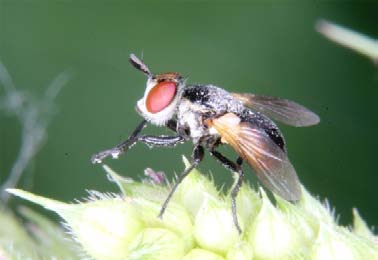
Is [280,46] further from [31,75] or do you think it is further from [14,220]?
[14,220]

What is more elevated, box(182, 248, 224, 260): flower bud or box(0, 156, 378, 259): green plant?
box(0, 156, 378, 259): green plant

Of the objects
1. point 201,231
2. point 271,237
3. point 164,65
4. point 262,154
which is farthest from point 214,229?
point 164,65

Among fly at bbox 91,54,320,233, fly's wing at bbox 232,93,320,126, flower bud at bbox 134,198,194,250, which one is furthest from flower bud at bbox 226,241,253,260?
fly's wing at bbox 232,93,320,126

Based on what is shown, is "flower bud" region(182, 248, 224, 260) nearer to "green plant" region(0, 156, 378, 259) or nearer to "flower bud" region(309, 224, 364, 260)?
"green plant" region(0, 156, 378, 259)

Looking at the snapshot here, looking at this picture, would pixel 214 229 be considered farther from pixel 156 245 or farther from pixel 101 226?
pixel 101 226

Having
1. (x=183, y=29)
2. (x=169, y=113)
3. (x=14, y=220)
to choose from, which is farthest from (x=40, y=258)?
(x=183, y=29)

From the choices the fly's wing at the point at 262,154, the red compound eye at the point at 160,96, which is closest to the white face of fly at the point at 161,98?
the red compound eye at the point at 160,96
